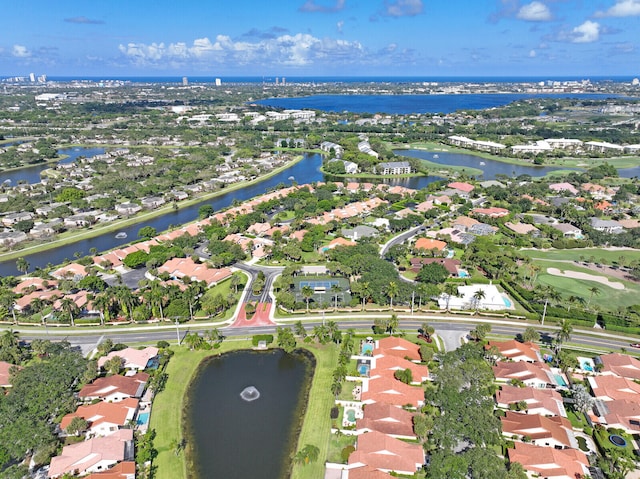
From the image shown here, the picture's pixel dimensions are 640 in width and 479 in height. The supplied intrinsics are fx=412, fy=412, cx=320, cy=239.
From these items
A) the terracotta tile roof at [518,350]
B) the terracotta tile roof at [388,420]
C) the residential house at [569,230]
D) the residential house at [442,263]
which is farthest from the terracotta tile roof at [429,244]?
the terracotta tile roof at [388,420]

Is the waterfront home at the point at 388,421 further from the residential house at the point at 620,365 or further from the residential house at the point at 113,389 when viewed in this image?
the residential house at the point at 620,365

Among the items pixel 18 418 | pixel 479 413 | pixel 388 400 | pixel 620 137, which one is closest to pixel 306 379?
pixel 388 400

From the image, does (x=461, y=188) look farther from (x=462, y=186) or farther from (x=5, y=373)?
(x=5, y=373)

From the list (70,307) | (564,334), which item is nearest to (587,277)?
(564,334)

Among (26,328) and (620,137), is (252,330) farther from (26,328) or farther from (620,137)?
(620,137)

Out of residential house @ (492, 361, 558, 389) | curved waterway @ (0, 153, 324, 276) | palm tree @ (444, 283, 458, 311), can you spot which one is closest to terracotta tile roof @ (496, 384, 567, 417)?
residential house @ (492, 361, 558, 389)

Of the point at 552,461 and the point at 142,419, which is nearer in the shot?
the point at 552,461
